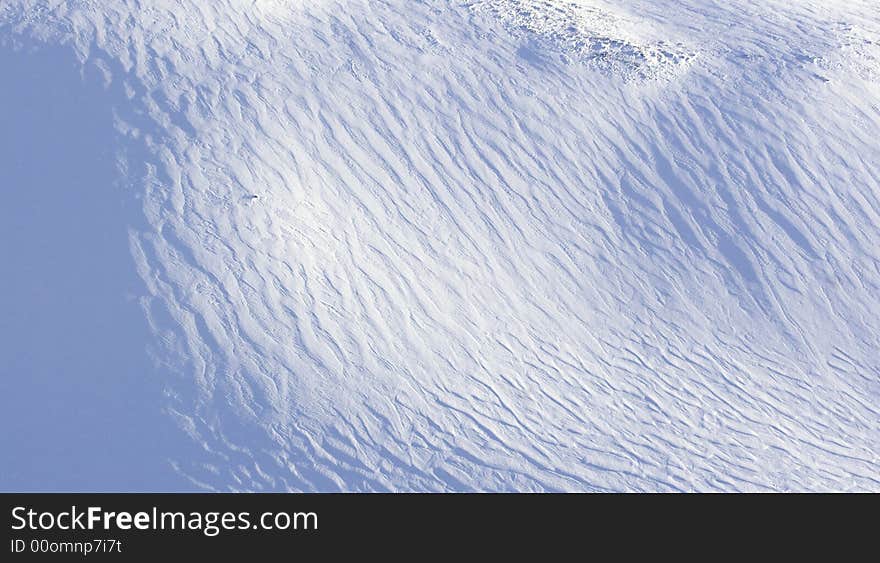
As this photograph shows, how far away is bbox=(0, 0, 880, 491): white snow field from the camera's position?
852 centimetres

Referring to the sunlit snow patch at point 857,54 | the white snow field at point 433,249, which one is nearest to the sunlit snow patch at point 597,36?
the white snow field at point 433,249

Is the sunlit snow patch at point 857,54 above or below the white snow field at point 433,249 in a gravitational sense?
above

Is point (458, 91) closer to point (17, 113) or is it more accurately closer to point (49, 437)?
point (17, 113)

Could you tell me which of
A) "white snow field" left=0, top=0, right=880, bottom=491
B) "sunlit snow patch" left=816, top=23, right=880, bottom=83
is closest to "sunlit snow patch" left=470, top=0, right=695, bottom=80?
"white snow field" left=0, top=0, right=880, bottom=491

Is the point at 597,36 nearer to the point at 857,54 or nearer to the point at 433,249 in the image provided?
the point at 857,54

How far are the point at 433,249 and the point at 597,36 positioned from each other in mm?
4796

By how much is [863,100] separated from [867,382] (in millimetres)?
4609

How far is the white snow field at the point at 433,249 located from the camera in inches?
336

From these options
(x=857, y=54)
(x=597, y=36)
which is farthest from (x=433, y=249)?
(x=857, y=54)

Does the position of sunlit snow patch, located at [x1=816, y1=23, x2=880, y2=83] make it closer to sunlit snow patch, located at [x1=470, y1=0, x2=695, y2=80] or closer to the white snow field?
the white snow field

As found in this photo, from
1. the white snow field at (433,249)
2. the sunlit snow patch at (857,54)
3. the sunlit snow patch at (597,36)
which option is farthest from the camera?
the sunlit snow patch at (857,54)

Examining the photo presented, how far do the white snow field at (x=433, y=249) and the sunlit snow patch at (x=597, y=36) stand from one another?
1.9 inches

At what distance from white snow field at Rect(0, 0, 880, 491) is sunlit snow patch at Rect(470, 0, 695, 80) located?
1.9 inches

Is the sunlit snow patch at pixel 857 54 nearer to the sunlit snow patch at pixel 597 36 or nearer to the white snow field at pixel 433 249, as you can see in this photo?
the white snow field at pixel 433 249
